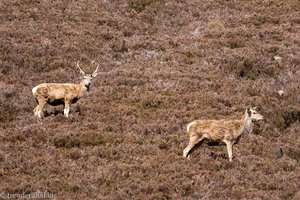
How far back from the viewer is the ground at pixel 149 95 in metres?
12.7

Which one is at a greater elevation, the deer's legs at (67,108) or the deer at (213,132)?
the deer at (213,132)

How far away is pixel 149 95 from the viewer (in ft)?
67.3

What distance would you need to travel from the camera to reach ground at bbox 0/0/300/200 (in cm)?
1272

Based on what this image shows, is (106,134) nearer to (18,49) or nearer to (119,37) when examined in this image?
(18,49)

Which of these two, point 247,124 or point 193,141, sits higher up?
point 247,124

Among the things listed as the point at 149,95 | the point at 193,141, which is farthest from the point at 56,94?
the point at 193,141

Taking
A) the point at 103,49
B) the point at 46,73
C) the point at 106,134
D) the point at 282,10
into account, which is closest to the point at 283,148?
the point at 106,134

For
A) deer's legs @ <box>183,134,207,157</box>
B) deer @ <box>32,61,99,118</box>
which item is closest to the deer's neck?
deer's legs @ <box>183,134,207,157</box>

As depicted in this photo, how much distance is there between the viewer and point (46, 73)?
2327 centimetres

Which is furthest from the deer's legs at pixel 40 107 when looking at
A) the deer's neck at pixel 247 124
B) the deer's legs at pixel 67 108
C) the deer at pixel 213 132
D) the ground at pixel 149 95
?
the deer's neck at pixel 247 124

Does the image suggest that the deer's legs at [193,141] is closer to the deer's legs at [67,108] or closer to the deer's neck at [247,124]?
the deer's neck at [247,124]

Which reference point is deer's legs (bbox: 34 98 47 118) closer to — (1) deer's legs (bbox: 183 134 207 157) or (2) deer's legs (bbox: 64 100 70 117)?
(2) deer's legs (bbox: 64 100 70 117)

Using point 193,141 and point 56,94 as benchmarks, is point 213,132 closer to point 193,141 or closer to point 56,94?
point 193,141

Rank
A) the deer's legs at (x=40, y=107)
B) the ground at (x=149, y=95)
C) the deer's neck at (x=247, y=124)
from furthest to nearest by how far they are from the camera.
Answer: the deer's legs at (x=40, y=107) < the deer's neck at (x=247, y=124) < the ground at (x=149, y=95)
